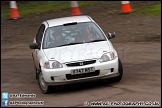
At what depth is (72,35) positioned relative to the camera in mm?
11711

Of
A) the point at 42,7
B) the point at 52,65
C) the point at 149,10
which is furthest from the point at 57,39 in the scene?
the point at 42,7

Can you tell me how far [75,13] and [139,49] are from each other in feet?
23.1

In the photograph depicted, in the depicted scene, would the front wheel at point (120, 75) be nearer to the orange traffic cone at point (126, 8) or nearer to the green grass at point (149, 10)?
the green grass at point (149, 10)

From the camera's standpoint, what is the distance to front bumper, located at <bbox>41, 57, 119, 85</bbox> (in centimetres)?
1047

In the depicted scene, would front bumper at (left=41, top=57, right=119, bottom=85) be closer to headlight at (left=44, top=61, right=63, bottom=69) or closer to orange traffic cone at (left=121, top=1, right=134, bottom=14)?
headlight at (left=44, top=61, right=63, bottom=69)

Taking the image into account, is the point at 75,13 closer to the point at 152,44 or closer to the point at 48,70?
the point at 152,44

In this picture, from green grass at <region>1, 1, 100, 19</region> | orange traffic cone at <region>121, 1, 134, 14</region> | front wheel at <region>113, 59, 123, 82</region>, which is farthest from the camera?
green grass at <region>1, 1, 100, 19</region>

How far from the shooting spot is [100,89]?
10711 mm

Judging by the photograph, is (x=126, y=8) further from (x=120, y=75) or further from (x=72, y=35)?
(x=120, y=75)

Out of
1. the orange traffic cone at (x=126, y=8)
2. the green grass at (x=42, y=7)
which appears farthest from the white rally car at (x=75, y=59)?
the green grass at (x=42, y=7)

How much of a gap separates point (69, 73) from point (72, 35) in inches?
59.5

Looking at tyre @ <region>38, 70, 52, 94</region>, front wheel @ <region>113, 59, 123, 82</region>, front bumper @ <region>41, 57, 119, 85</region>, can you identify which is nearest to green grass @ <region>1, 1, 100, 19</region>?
tyre @ <region>38, 70, 52, 94</region>

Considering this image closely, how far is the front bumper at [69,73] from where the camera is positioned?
10.5 m

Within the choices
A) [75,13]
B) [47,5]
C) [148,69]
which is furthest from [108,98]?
[47,5]
